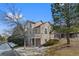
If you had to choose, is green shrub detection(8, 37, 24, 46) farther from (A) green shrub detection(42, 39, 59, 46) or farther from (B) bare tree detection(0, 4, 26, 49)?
(A) green shrub detection(42, 39, 59, 46)

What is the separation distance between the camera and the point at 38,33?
1598 millimetres

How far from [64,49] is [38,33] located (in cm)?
25

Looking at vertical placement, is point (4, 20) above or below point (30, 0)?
below

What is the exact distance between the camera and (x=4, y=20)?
62.7 inches

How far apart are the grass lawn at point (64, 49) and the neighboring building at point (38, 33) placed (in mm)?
87

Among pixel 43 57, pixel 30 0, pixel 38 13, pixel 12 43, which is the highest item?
pixel 30 0

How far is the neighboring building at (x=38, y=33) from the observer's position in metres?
1.58

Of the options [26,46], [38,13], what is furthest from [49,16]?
[26,46]

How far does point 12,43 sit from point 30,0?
380 millimetres

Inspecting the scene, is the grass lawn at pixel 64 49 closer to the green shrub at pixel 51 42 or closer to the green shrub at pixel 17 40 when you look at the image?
the green shrub at pixel 51 42

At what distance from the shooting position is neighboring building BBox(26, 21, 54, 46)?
1.58m

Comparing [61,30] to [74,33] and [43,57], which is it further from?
[43,57]

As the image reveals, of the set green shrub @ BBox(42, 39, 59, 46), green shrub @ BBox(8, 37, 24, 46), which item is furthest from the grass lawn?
green shrub @ BBox(8, 37, 24, 46)

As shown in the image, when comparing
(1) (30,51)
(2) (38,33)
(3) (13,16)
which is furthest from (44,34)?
(3) (13,16)
